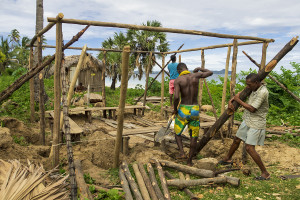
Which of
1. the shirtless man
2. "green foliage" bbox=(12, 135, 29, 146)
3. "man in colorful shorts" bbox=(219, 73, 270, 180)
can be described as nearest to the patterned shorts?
the shirtless man

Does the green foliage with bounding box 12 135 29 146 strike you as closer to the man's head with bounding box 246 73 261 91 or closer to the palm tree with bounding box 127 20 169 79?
the man's head with bounding box 246 73 261 91

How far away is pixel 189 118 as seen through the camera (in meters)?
4.86

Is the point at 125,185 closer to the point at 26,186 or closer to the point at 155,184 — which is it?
the point at 155,184

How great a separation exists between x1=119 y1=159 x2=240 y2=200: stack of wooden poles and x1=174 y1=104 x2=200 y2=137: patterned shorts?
2.76 feet

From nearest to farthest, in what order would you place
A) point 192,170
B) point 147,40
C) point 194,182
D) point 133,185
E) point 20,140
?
point 133,185 < point 194,182 < point 192,170 < point 20,140 < point 147,40

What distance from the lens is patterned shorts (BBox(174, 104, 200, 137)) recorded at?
4824 millimetres

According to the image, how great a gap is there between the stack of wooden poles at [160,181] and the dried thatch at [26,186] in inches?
39.9

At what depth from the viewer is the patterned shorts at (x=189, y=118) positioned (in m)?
4.82

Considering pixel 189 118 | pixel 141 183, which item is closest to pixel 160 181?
pixel 141 183

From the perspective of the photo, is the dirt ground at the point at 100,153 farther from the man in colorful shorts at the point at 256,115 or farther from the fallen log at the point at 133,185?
the man in colorful shorts at the point at 256,115

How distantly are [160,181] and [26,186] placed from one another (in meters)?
2.02

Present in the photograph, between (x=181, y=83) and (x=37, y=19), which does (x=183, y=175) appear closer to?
(x=181, y=83)

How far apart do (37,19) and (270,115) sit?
10761 mm

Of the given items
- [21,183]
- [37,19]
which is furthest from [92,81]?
[21,183]
